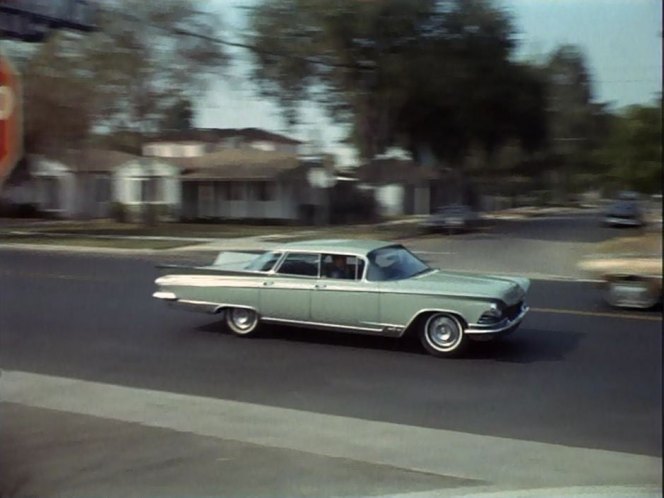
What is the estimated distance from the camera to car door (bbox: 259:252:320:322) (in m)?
5.01

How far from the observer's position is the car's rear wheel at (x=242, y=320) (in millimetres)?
5320

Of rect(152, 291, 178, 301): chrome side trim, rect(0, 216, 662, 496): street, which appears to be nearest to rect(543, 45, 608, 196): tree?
rect(0, 216, 662, 496): street

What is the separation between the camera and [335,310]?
501cm

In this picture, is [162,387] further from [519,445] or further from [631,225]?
[631,225]

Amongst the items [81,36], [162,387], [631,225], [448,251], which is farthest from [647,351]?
[81,36]

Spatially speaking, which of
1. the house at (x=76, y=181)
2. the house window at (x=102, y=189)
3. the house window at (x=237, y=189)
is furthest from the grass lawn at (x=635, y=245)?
the house window at (x=102, y=189)

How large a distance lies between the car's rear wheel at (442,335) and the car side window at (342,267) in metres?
0.43

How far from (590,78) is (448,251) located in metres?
1.02

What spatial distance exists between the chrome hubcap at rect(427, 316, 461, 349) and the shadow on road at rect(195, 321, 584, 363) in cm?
9

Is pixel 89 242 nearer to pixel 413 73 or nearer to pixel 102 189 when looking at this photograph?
pixel 102 189

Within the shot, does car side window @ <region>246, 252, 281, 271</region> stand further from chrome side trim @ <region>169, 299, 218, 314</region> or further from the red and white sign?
the red and white sign

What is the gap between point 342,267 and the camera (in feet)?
16.2

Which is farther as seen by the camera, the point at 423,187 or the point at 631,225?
the point at 423,187

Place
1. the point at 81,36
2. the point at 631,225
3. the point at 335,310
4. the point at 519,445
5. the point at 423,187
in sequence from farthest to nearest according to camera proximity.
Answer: the point at 81,36
the point at 335,310
the point at 423,187
the point at 519,445
the point at 631,225
